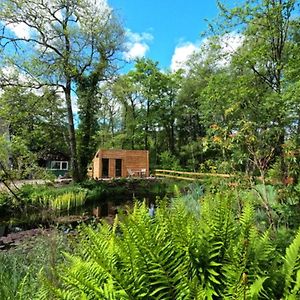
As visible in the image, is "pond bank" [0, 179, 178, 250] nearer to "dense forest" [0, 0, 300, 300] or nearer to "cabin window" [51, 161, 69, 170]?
"dense forest" [0, 0, 300, 300]

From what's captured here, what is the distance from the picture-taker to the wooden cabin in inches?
822

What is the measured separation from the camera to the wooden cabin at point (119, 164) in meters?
20.9

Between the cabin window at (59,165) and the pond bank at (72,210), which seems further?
the cabin window at (59,165)

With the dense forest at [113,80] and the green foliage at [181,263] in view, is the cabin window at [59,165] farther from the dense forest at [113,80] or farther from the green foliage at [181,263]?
the green foliage at [181,263]

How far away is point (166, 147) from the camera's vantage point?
28484mm

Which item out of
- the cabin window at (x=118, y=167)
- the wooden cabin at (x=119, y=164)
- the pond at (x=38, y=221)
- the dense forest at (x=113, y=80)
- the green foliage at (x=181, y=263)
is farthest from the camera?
the cabin window at (x=118, y=167)

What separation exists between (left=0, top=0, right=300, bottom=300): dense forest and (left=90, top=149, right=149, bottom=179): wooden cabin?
3055 mm

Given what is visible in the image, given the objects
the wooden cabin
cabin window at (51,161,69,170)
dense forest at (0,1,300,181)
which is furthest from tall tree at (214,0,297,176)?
cabin window at (51,161,69,170)

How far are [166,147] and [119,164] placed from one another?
7.88 metres

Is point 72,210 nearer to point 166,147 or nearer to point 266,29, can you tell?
Answer: point 266,29

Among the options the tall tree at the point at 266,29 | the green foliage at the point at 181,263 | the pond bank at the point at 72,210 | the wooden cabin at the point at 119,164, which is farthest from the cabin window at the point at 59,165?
the green foliage at the point at 181,263

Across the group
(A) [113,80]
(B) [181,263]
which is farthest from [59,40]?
(B) [181,263]

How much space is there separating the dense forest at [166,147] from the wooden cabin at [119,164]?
3.06m

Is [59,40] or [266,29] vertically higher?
[59,40]
